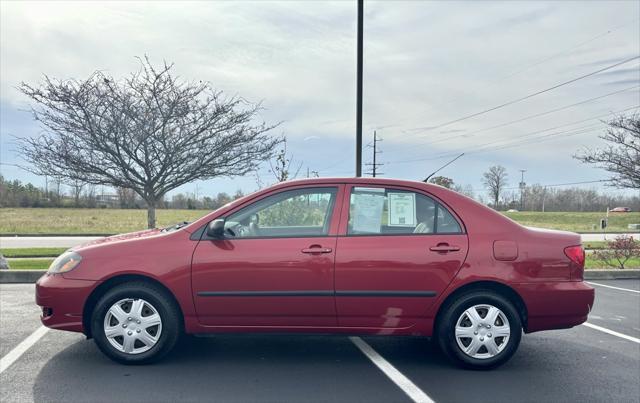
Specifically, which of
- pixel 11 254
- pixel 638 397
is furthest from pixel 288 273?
pixel 11 254

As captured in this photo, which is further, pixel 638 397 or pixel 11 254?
pixel 11 254

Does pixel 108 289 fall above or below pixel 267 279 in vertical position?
below

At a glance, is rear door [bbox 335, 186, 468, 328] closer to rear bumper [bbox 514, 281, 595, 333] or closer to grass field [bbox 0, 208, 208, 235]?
rear bumper [bbox 514, 281, 595, 333]

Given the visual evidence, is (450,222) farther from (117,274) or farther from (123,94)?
(123,94)

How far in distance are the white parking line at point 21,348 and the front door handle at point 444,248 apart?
3764mm

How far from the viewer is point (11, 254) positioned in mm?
13453

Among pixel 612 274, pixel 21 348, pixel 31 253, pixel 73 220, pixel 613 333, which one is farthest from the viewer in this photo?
pixel 73 220

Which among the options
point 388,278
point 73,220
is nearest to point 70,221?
point 73,220

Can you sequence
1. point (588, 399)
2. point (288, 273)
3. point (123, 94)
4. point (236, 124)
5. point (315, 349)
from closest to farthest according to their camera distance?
point (588, 399) → point (288, 273) → point (315, 349) → point (123, 94) → point (236, 124)

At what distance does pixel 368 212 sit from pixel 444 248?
73cm

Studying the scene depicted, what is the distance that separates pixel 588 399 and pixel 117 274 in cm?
390

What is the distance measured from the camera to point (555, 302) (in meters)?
4.46

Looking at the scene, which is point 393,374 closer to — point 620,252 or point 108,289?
point 108,289

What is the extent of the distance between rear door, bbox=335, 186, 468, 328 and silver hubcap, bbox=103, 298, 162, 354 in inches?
62.9
